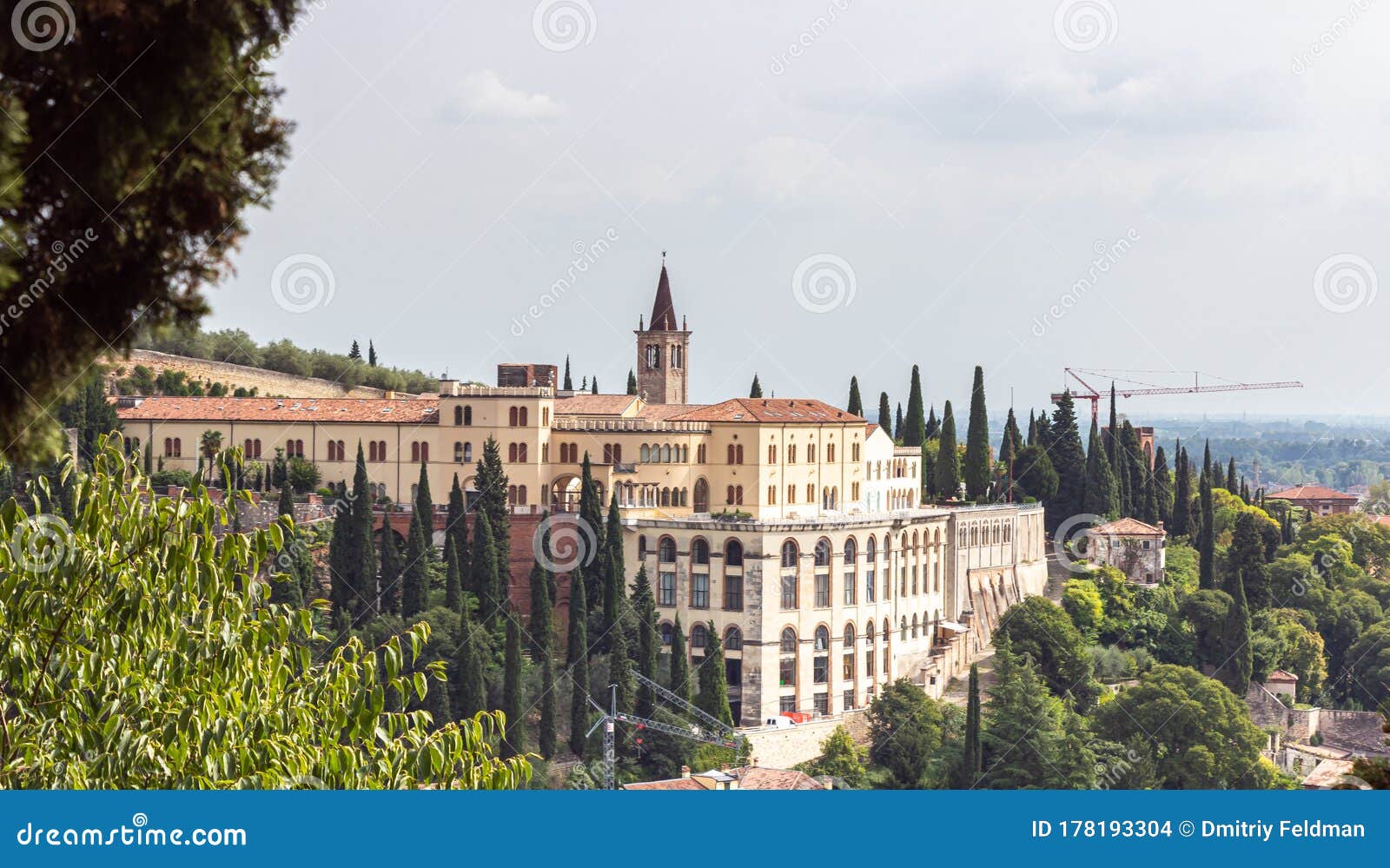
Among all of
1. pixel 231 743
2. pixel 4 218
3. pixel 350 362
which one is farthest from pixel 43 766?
pixel 350 362

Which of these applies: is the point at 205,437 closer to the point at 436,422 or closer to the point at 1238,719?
the point at 436,422

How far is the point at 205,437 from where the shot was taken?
156ft

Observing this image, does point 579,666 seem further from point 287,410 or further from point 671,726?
point 287,410

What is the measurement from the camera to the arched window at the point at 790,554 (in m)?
45.9

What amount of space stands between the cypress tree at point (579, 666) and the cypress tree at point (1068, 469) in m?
21.6

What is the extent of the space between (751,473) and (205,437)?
1359 centimetres

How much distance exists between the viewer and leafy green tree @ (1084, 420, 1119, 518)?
193ft

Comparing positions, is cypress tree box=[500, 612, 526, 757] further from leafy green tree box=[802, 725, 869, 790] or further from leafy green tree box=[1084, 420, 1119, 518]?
leafy green tree box=[1084, 420, 1119, 518]

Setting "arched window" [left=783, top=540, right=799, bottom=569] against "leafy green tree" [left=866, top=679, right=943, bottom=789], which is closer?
"leafy green tree" [left=866, top=679, right=943, bottom=789]

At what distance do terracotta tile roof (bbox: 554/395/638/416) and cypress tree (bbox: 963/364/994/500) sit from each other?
457 inches

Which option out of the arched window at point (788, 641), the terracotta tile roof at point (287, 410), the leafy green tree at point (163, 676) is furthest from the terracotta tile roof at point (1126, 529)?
the leafy green tree at point (163, 676)

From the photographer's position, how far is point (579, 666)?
136 feet

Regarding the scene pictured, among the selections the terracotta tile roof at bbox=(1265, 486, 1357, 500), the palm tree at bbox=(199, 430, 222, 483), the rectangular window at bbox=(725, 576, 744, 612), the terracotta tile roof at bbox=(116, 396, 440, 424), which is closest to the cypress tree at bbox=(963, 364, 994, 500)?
the rectangular window at bbox=(725, 576, 744, 612)

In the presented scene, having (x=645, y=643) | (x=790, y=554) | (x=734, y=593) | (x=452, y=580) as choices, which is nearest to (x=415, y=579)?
(x=452, y=580)
